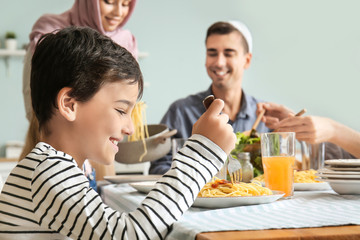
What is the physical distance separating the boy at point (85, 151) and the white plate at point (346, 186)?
400 mm

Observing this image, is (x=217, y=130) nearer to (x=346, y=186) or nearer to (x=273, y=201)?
(x=273, y=201)

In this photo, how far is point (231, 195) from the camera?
42.2 inches

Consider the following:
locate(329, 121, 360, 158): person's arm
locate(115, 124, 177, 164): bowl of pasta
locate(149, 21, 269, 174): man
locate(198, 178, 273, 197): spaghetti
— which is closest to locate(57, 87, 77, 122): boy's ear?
locate(198, 178, 273, 197): spaghetti

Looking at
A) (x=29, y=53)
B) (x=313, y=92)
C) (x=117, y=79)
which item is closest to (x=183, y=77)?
(x=313, y=92)

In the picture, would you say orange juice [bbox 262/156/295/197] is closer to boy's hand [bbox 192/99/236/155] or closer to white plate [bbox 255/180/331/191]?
white plate [bbox 255/180/331/191]

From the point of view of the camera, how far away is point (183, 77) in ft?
17.3

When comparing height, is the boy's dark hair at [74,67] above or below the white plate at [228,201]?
above

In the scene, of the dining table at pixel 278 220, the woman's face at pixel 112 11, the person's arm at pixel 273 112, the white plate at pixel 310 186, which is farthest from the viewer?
the woman's face at pixel 112 11

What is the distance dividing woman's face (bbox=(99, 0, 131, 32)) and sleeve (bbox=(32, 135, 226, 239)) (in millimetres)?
1787

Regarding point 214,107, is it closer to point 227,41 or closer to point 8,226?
point 8,226

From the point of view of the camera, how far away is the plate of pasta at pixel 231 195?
1.02m

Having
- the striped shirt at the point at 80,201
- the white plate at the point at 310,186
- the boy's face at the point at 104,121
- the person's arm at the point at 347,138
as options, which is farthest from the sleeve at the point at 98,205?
the person's arm at the point at 347,138

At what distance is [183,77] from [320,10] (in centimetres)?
180

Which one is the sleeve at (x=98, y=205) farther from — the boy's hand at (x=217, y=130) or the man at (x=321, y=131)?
the man at (x=321, y=131)
